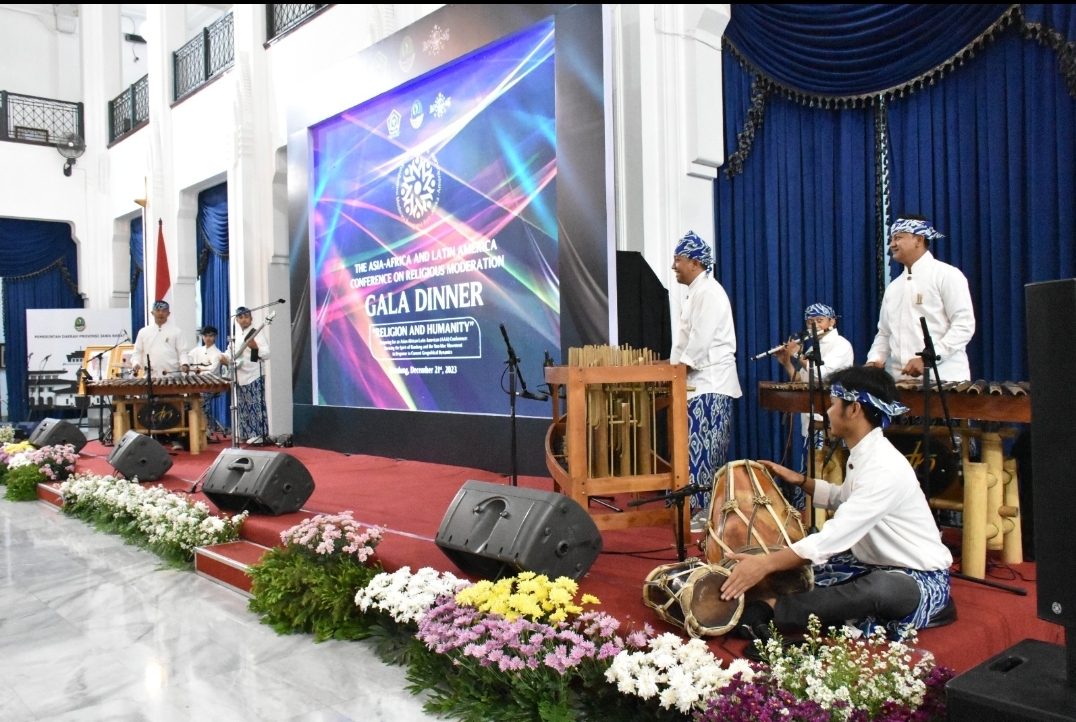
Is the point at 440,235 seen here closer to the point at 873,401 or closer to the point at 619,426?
the point at 619,426

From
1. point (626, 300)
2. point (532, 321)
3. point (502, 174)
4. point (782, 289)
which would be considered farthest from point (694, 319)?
point (502, 174)

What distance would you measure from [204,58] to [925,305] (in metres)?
10.4

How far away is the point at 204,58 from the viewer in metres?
11.2

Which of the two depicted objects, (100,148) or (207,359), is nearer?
(207,359)

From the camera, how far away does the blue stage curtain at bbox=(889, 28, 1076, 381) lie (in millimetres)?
4207

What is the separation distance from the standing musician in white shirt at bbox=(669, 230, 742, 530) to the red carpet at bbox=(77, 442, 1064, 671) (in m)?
0.46

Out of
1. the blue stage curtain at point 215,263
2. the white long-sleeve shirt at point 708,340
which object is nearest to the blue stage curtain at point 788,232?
the white long-sleeve shirt at point 708,340

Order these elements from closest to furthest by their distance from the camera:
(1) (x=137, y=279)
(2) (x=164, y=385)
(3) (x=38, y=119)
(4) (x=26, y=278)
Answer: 1. (2) (x=164, y=385)
2. (1) (x=137, y=279)
3. (3) (x=38, y=119)
4. (4) (x=26, y=278)

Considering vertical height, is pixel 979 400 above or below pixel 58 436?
above

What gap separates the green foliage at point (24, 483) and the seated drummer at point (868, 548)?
664cm

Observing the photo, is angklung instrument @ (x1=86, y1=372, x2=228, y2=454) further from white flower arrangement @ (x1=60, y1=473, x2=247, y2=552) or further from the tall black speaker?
the tall black speaker

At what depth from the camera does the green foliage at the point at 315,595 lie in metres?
3.41

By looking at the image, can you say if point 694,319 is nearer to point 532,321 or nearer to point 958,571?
point 958,571

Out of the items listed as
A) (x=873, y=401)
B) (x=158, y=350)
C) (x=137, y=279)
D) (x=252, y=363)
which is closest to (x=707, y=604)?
(x=873, y=401)
